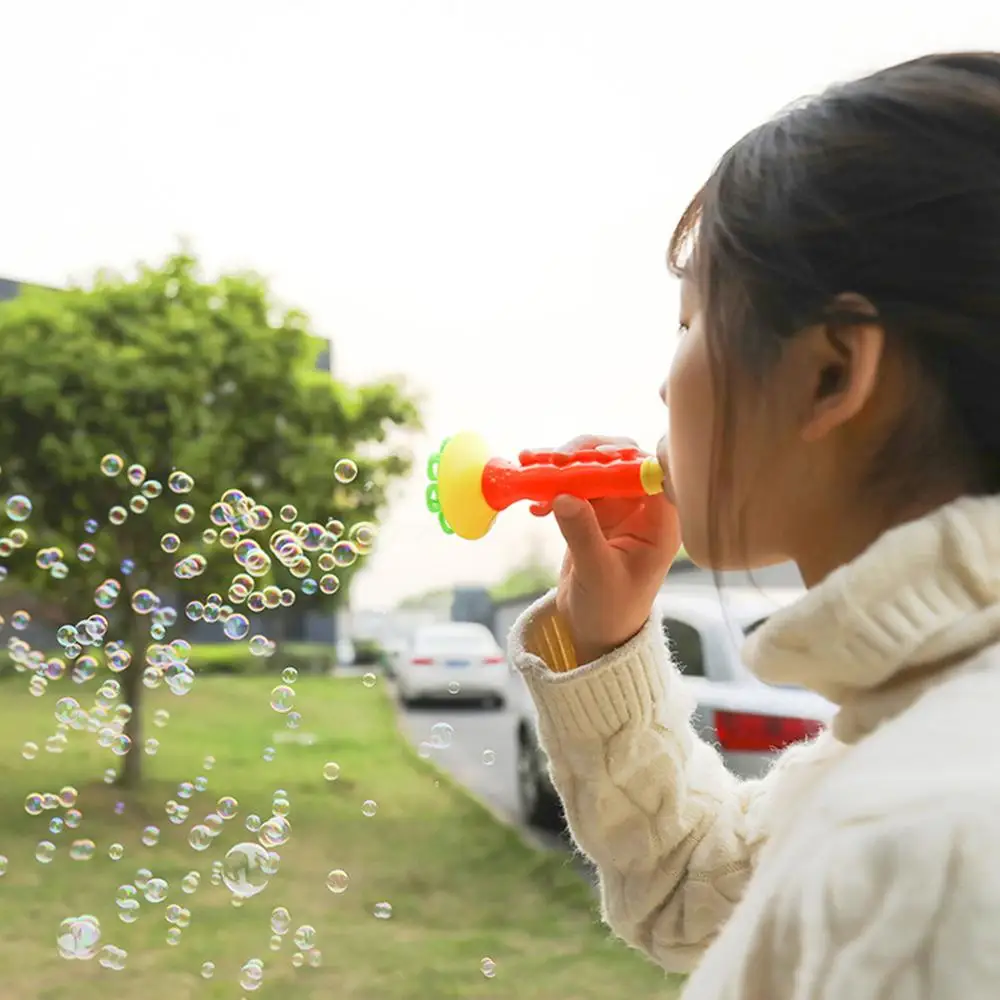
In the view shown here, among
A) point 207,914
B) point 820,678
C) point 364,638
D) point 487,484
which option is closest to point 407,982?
point 207,914

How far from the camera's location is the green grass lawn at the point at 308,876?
1761 mm

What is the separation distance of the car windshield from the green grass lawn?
26cm

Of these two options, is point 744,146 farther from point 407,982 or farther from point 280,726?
point 280,726

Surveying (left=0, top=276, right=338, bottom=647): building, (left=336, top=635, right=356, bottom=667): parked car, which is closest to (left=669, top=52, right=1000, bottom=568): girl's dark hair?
(left=0, top=276, right=338, bottom=647): building

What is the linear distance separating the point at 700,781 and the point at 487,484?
0.63 ft

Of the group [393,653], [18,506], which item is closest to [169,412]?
[18,506]

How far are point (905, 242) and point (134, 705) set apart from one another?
2194 mm

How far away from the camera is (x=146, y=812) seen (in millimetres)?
2232

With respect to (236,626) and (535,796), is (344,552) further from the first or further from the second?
(535,796)

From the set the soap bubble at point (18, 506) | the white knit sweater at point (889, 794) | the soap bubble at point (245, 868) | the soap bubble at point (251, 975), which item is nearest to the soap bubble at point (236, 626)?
the soap bubble at point (245, 868)

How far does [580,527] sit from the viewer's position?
569 millimetres

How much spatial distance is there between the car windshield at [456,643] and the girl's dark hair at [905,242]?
186cm

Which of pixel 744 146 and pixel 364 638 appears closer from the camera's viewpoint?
pixel 744 146

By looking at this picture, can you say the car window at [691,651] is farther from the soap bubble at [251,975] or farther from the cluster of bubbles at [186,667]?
the soap bubble at [251,975]
